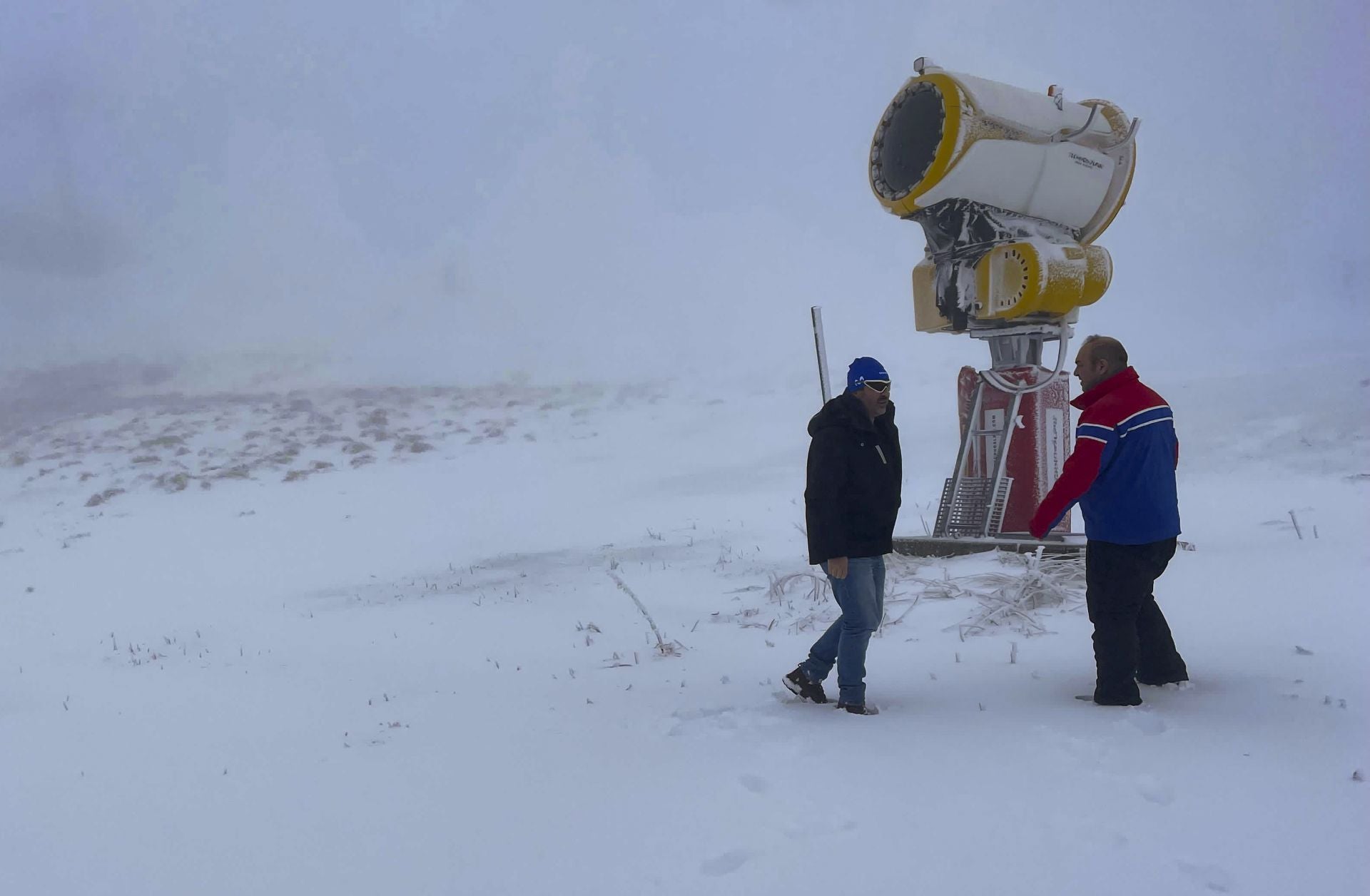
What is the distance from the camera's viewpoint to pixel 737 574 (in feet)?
26.1

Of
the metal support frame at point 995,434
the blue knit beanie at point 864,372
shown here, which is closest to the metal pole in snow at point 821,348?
the blue knit beanie at point 864,372

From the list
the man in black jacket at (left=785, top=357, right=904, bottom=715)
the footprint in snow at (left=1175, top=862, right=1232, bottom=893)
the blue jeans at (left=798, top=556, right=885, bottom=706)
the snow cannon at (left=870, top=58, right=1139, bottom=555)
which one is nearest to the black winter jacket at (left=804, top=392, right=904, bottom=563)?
the man in black jacket at (left=785, top=357, right=904, bottom=715)

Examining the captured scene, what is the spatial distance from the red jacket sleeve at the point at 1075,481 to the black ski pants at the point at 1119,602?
0.25 metres

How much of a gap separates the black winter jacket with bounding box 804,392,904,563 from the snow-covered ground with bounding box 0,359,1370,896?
807mm

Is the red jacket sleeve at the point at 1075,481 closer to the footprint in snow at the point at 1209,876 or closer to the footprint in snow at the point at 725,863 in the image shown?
the footprint in snow at the point at 1209,876

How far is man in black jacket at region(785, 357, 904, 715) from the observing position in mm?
3803

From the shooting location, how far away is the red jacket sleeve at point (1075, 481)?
363 cm

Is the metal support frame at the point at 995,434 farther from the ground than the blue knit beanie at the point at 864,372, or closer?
closer

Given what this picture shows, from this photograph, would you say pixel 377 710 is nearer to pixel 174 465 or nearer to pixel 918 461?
pixel 918 461

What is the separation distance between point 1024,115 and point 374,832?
6256mm

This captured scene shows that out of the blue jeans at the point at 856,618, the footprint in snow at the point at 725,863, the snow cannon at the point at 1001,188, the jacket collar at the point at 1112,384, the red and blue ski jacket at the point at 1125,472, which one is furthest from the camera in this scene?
the snow cannon at the point at 1001,188

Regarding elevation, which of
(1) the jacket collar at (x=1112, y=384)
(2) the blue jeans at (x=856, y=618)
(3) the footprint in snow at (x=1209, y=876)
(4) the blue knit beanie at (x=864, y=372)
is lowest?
(3) the footprint in snow at (x=1209, y=876)

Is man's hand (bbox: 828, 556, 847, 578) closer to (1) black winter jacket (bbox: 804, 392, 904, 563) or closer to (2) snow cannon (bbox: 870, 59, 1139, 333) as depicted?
(1) black winter jacket (bbox: 804, 392, 904, 563)

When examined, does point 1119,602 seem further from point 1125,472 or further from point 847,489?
point 847,489
